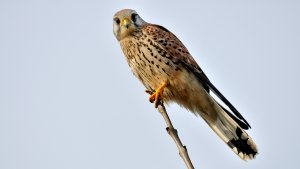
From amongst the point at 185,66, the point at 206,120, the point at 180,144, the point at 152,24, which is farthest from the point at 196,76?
the point at 180,144

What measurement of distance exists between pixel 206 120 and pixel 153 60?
86 cm

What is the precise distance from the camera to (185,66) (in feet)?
16.8

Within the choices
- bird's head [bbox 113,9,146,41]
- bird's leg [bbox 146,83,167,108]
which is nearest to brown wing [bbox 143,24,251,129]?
bird's head [bbox 113,9,146,41]

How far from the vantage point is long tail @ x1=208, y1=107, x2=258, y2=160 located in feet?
15.1

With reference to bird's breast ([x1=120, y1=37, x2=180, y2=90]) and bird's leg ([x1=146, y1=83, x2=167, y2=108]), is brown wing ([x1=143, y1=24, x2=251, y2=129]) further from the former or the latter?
bird's leg ([x1=146, y1=83, x2=167, y2=108])

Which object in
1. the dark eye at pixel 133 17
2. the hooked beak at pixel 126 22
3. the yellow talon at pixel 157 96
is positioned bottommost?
the yellow talon at pixel 157 96

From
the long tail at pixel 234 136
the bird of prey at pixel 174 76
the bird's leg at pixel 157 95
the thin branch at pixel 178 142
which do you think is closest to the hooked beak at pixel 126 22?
the bird of prey at pixel 174 76

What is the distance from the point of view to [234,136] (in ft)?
16.0

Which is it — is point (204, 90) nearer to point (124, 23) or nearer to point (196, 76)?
point (196, 76)

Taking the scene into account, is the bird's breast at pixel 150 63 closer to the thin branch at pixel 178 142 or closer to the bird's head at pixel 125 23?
the bird's head at pixel 125 23

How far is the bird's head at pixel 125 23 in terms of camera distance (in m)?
5.36

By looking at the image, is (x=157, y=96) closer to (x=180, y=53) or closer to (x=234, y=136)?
(x=180, y=53)

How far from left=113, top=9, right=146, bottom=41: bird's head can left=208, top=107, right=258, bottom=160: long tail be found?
4.31ft

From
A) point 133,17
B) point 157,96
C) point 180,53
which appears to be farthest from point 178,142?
point 133,17
